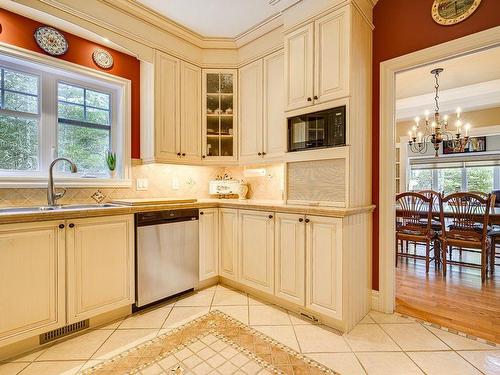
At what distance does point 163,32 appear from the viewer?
2.81 metres

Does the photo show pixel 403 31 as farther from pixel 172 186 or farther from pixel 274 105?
pixel 172 186

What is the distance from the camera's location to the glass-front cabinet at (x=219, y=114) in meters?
3.22

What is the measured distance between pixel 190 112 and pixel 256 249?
69.5 inches

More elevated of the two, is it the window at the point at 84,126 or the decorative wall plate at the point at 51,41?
the decorative wall plate at the point at 51,41

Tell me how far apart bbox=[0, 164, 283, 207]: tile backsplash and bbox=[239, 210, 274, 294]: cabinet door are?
2.19ft

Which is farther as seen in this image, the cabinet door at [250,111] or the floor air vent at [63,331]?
the cabinet door at [250,111]

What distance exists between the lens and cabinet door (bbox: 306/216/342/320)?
2.02m

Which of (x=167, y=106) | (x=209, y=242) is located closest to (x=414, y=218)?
(x=209, y=242)

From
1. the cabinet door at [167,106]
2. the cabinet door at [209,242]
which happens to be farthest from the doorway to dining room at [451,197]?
the cabinet door at [167,106]

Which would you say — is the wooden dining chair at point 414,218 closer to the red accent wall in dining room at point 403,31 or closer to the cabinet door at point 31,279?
the red accent wall in dining room at point 403,31

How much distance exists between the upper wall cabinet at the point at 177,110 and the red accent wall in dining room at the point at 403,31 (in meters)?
1.95

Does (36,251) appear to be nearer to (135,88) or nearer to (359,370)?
(135,88)

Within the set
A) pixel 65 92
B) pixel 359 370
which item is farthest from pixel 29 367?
pixel 65 92

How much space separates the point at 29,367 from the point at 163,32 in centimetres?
310
